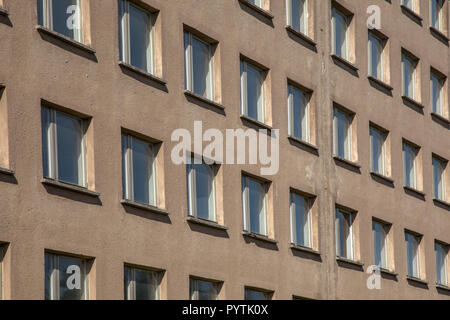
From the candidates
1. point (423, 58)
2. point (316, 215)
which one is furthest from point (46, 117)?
point (423, 58)

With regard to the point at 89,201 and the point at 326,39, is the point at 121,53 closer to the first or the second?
the point at 89,201

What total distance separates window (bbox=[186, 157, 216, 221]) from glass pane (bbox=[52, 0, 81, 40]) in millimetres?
5256

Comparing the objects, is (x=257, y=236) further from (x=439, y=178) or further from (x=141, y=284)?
(x=439, y=178)

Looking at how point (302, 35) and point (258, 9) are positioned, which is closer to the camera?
point (258, 9)

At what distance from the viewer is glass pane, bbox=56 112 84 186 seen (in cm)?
2680

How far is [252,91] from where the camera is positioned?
1357 inches

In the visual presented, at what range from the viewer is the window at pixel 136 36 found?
2936 centimetres

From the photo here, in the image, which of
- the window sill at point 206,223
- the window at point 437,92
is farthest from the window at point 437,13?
the window sill at point 206,223

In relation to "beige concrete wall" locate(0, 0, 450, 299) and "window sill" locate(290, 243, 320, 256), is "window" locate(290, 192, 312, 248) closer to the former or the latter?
"window sill" locate(290, 243, 320, 256)

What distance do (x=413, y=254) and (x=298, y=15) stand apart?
10522 mm

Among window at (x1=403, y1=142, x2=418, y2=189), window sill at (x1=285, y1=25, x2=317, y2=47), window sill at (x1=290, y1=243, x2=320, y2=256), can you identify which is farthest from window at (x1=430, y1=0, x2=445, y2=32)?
window sill at (x1=290, y1=243, x2=320, y2=256)

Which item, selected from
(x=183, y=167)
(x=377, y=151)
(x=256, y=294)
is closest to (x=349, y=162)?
(x=377, y=151)
